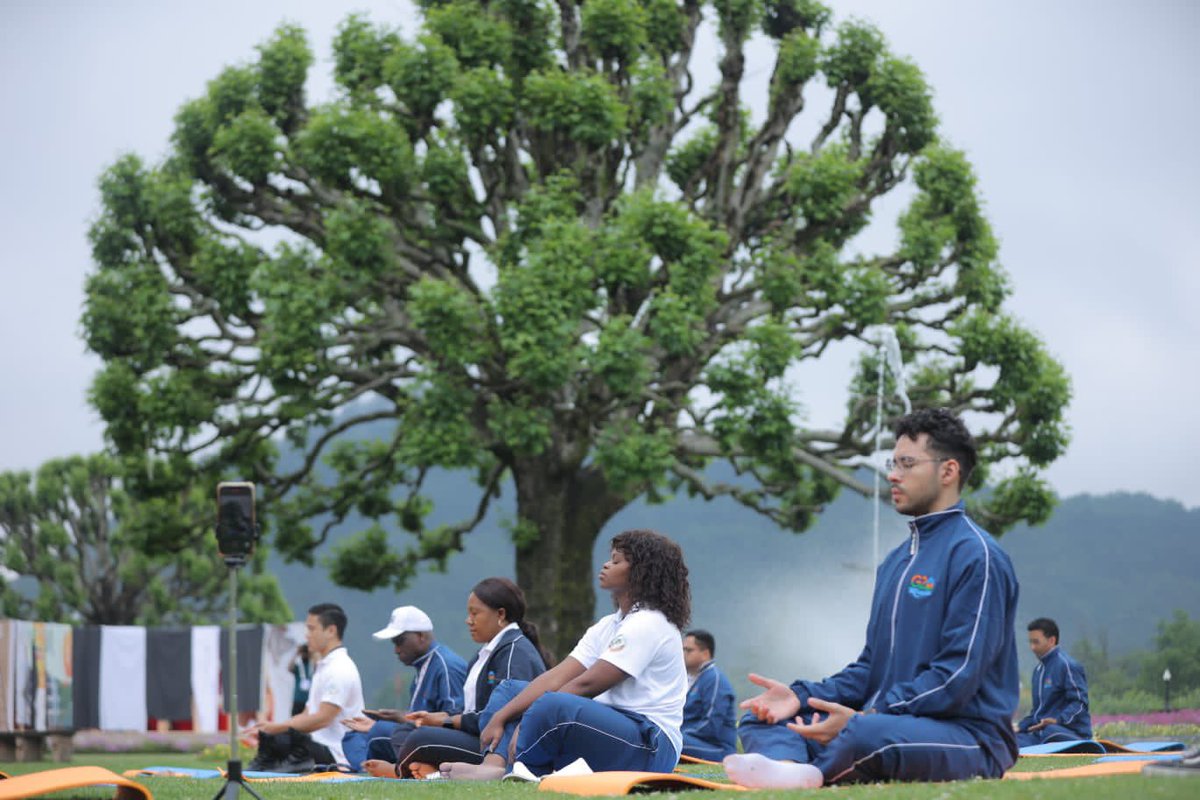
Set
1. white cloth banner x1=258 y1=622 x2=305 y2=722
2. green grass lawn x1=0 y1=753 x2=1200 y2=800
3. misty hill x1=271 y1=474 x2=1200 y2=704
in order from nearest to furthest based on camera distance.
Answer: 1. green grass lawn x1=0 y1=753 x2=1200 y2=800
2. white cloth banner x1=258 y1=622 x2=305 y2=722
3. misty hill x1=271 y1=474 x2=1200 y2=704

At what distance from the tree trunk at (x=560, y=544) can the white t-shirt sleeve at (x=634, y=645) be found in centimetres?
1174

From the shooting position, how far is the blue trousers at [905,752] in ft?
20.9

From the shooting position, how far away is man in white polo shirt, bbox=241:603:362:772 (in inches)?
452

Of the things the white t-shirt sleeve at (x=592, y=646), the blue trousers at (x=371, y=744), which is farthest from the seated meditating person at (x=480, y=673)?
the white t-shirt sleeve at (x=592, y=646)

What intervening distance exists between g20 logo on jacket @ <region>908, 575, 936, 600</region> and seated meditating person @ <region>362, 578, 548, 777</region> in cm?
383

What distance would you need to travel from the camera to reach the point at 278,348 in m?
19.6

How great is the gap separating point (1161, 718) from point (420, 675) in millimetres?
12421

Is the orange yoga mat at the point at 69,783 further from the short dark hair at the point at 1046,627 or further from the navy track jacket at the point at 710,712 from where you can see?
the short dark hair at the point at 1046,627

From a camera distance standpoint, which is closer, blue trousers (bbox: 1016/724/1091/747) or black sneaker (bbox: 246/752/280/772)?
black sneaker (bbox: 246/752/280/772)

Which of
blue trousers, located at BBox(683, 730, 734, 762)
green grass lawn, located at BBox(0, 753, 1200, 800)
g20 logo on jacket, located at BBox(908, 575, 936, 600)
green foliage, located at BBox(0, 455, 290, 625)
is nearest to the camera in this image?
green grass lawn, located at BBox(0, 753, 1200, 800)

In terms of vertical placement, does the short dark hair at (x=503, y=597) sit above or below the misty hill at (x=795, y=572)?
below

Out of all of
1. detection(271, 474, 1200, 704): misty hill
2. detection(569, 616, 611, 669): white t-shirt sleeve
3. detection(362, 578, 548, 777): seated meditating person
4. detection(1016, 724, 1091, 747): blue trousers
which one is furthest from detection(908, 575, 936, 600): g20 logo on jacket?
detection(271, 474, 1200, 704): misty hill

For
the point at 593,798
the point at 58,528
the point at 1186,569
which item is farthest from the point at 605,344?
the point at 1186,569

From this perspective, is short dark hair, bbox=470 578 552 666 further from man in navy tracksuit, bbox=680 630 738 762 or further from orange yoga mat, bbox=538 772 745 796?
man in navy tracksuit, bbox=680 630 738 762
